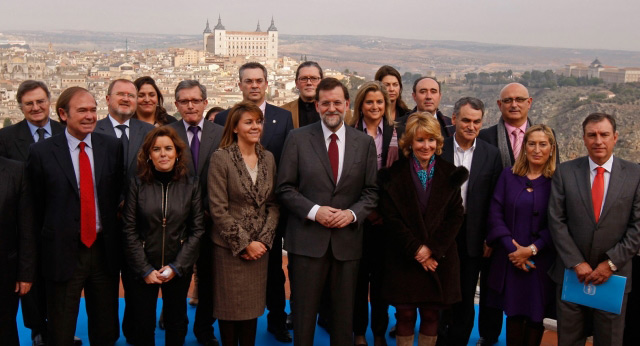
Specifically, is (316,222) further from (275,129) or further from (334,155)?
(275,129)

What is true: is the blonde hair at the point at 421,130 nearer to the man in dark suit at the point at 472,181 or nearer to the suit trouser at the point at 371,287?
the man in dark suit at the point at 472,181

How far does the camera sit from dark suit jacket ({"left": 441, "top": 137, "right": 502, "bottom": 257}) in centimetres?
327

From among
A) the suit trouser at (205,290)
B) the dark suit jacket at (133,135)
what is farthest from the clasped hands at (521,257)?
the dark suit jacket at (133,135)

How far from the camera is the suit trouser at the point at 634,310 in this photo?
3033 millimetres

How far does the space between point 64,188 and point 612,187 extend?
276 cm

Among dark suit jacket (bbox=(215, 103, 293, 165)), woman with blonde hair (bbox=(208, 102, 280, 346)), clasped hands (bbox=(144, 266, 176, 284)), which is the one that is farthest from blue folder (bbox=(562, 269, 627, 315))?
clasped hands (bbox=(144, 266, 176, 284))

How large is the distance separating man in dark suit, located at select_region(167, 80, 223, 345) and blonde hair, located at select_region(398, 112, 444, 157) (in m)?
1.13

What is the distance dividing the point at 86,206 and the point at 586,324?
2668 mm

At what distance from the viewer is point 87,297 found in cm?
312

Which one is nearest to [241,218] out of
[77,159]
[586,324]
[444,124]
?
[77,159]

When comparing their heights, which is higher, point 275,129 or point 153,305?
point 275,129

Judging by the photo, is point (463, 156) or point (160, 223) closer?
point (160, 223)

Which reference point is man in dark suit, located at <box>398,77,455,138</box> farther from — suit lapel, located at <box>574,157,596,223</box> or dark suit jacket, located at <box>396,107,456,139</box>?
suit lapel, located at <box>574,157,596,223</box>

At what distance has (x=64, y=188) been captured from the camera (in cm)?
291
